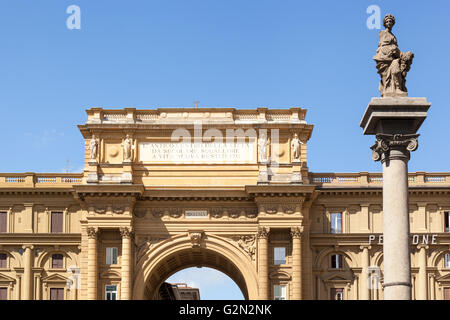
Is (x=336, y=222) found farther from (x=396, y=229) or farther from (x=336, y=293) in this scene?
(x=396, y=229)

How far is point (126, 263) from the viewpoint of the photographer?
73.0 meters

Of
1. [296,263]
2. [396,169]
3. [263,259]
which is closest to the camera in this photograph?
[396,169]

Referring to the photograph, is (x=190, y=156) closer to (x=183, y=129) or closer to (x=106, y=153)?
(x=183, y=129)

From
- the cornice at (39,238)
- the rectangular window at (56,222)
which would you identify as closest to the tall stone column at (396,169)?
the cornice at (39,238)

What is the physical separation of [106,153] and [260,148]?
12.9m

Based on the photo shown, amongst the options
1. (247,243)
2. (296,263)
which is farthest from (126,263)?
(296,263)

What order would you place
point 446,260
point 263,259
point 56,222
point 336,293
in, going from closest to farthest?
point 263,259 < point 336,293 < point 446,260 < point 56,222

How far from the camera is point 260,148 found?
7569 centimetres

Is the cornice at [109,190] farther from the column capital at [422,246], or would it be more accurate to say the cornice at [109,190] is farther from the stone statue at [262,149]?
the column capital at [422,246]

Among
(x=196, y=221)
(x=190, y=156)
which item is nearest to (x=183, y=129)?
(x=190, y=156)

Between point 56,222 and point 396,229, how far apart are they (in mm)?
50510

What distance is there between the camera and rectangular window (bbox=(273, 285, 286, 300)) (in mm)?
73812
